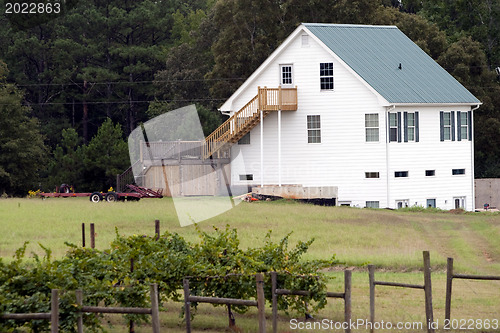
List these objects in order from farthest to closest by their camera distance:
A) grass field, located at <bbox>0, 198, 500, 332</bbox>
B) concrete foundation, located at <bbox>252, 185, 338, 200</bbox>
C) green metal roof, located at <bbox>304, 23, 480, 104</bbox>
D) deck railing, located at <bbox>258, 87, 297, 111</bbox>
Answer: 1. green metal roof, located at <bbox>304, 23, 480, 104</bbox>
2. deck railing, located at <bbox>258, 87, 297, 111</bbox>
3. concrete foundation, located at <bbox>252, 185, 338, 200</bbox>
4. grass field, located at <bbox>0, 198, 500, 332</bbox>

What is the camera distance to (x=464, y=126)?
50344 millimetres

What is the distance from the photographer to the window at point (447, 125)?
49.0m

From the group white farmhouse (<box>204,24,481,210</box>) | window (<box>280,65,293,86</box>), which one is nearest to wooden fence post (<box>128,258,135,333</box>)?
white farmhouse (<box>204,24,481,210</box>)

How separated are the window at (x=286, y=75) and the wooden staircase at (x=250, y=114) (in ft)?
2.54

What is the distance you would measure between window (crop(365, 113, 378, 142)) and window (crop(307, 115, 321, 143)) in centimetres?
250

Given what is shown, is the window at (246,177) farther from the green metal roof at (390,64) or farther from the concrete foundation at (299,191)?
the green metal roof at (390,64)

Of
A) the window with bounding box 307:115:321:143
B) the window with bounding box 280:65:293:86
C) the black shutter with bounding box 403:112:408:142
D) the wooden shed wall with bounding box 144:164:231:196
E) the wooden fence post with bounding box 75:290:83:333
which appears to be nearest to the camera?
the wooden fence post with bounding box 75:290:83:333

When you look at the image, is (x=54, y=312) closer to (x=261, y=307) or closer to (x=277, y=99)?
(x=261, y=307)

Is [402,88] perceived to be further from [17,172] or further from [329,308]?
[329,308]

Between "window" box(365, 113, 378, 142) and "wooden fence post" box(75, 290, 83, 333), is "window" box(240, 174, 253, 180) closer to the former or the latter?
"window" box(365, 113, 378, 142)

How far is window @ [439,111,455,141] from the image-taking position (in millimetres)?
49000

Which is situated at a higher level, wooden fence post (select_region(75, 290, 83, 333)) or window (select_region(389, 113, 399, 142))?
window (select_region(389, 113, 399, 142))

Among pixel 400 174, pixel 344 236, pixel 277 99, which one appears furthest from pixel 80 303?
pixel 400 174

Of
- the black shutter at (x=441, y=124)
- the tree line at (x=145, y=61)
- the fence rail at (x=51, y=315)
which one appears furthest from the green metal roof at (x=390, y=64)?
the fence rail at (x=51, y=315)
